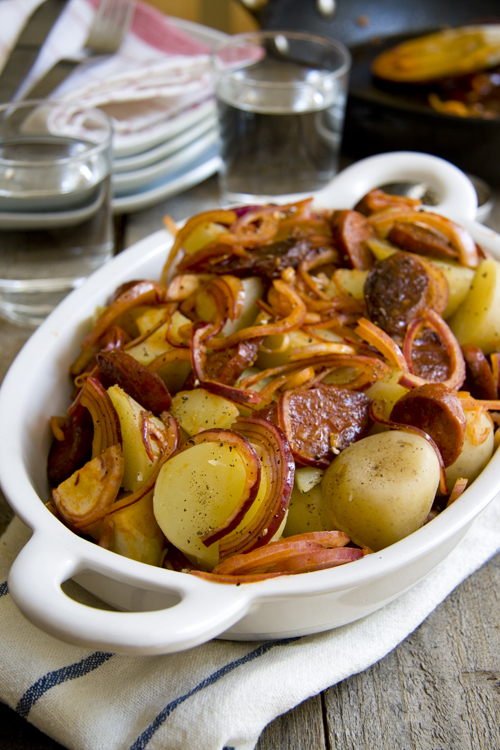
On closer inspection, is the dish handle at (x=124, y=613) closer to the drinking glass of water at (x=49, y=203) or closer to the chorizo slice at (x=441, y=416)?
the chorizo slice at (x=441, y=416)

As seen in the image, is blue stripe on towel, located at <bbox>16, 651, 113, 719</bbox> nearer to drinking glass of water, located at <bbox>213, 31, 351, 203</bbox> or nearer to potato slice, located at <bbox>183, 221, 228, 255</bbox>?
potato slice, located at <bbox>183, 221, 228, 255</bbox>


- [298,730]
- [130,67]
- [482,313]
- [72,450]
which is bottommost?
[298,730]

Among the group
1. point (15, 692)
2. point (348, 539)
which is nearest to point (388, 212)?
point (348, 539)

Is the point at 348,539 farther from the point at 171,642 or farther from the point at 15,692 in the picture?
the point at 15,692

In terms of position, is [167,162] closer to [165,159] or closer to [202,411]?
[165,159]

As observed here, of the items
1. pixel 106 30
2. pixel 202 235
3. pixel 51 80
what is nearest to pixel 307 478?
pixel 202 235
